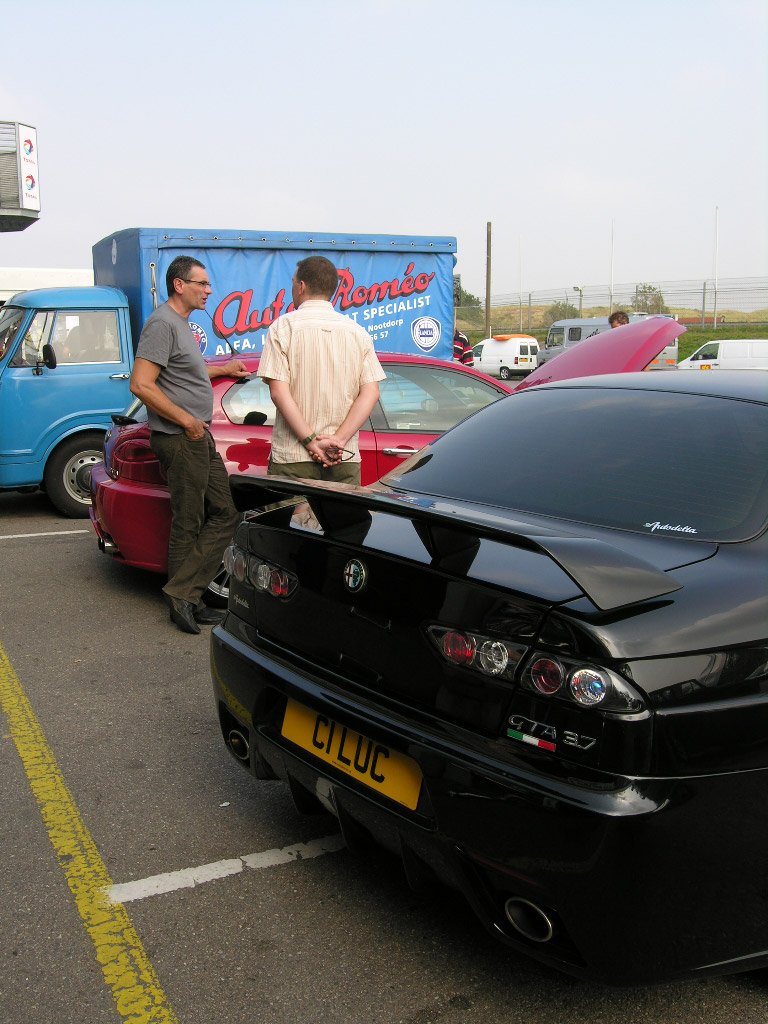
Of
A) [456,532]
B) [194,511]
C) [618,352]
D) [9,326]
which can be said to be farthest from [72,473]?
[456,532]

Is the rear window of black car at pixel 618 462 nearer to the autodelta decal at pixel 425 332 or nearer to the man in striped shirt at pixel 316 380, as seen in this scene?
the man in striped shirt at pixel 316 380

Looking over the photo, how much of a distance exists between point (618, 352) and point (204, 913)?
2.85 metres

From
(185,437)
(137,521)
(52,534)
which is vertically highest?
(185,437)

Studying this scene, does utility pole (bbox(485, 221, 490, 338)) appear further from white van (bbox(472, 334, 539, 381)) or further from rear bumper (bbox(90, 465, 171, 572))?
rear bumper (bbox(90, 465, 171, 572))

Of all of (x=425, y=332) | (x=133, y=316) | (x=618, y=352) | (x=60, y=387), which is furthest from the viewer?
(x=425, y=332)

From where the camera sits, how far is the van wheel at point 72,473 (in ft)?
28.5

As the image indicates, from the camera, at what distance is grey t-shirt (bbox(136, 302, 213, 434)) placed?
4.96 meters

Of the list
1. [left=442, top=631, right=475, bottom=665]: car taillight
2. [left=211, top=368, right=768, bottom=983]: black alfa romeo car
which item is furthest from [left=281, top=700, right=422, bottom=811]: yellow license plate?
[left=442, top=631, right=475, bottom=665]: car taillight

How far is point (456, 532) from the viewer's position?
227cm

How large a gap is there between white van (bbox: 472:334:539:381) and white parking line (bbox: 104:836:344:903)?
119 ft

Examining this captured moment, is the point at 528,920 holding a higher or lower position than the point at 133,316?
lower

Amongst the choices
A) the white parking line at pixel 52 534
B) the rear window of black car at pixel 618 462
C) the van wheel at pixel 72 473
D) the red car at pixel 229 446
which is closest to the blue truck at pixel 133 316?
the van wheel at pixel 72 473

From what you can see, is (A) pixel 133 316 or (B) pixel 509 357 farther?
(B) pixel 509 357

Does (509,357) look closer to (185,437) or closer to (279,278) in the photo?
(279,278)
